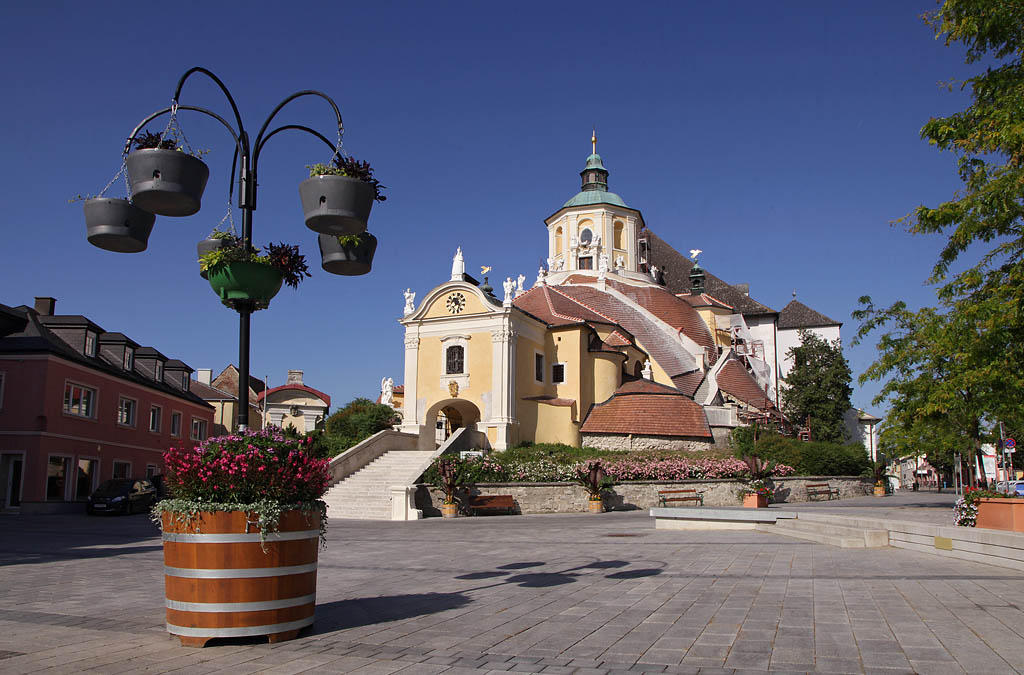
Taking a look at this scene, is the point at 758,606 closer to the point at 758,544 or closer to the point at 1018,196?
the point at 758,544

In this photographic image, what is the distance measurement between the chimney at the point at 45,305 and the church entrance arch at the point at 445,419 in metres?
18.0

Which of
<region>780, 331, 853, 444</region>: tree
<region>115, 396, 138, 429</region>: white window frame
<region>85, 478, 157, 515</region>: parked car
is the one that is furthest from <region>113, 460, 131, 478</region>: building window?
<region>780, 331, 853, 444</region>: tree

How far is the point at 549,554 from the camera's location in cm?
1344

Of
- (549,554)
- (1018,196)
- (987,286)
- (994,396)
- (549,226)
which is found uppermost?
(549,226)

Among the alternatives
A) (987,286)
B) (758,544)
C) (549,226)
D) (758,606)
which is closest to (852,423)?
(549,226)

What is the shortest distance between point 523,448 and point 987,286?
21345 mm

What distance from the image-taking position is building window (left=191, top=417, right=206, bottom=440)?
44812 millimetres

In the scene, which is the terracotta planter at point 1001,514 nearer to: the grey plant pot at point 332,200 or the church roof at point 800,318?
the grey plant pot at point 332,200

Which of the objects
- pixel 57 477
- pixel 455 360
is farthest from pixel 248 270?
pixel 455 360

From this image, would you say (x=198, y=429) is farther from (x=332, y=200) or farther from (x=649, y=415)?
(x=332, y=200)

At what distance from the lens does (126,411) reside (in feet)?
121

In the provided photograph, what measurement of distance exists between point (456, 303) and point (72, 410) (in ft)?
57.3

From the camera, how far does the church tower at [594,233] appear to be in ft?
192

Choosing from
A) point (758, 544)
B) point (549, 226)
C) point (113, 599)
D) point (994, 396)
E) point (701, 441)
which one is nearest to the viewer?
point (113, 599)
